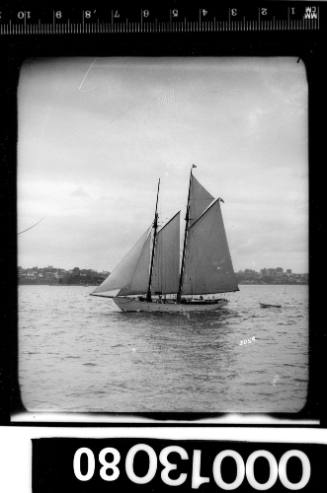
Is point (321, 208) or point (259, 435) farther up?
point (321, 208)

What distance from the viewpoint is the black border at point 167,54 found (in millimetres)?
699

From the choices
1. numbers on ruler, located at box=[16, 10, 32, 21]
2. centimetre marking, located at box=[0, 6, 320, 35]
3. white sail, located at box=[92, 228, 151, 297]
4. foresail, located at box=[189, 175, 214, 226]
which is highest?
numbers on ruler, located at box=[16, 10, 32, 21]

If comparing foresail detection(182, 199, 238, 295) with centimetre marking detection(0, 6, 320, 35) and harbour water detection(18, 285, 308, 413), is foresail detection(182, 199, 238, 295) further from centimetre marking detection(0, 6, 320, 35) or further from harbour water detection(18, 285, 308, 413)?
centimetre marking detection(0, 6, 320, 35)

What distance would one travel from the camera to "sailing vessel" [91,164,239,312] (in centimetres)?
71

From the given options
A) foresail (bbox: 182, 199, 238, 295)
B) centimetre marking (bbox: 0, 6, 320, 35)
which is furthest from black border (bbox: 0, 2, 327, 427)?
foresail (bbox: 182, 199, 238, 295)

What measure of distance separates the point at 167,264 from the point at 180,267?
0.07 feet

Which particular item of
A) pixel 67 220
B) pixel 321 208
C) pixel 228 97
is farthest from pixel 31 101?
pixel 321 208

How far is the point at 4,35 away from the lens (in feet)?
2.32

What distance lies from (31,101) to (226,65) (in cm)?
30

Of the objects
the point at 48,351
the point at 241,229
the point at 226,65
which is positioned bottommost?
the point at 48,351

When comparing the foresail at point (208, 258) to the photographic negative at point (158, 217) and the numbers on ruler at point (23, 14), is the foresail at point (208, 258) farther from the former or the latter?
the numbers on ruler at point (23, 14)

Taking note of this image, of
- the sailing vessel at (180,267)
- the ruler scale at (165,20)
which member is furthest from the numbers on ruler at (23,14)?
the sailing vessel at (180,267)

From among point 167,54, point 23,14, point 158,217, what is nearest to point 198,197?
point 158,217

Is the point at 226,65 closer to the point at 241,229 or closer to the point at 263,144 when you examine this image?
the point at 263,144
